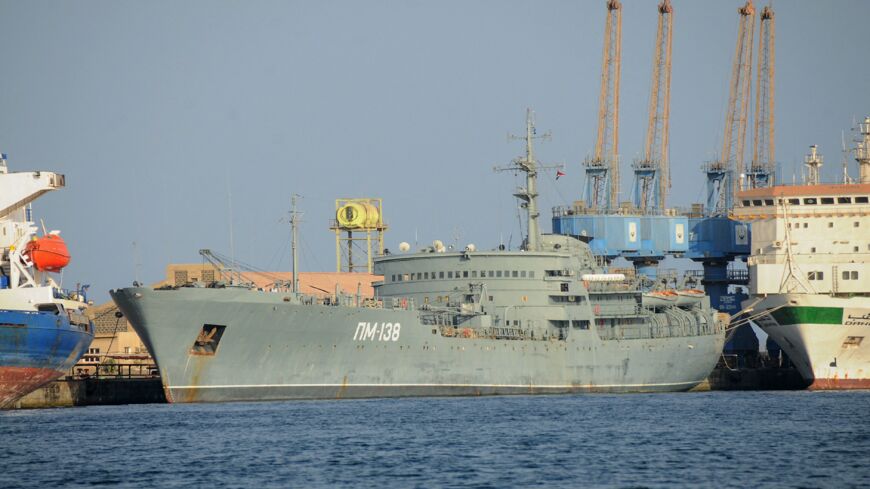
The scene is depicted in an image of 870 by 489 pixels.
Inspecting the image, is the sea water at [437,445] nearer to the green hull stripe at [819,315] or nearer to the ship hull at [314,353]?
the ship hull at [314,353]

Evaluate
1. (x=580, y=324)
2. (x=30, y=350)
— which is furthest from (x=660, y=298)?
(x=30, y=350)

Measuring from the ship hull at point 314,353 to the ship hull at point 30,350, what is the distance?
279 cm

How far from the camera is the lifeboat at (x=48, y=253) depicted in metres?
59.5

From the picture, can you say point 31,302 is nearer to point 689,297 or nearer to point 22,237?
point 22,237

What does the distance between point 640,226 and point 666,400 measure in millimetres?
29490

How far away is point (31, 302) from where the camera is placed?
182 feet

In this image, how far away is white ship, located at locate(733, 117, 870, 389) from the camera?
69.9 metres

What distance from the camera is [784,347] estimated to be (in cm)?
7306

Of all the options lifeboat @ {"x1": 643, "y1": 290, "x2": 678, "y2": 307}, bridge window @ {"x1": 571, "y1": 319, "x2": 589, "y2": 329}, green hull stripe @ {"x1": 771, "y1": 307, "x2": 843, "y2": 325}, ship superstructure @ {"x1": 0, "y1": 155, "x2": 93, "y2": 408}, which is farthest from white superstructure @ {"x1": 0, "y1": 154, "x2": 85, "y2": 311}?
green hull stripe @ {"x1": 771, "y1": 307, "x2": 843, "y2": 325}

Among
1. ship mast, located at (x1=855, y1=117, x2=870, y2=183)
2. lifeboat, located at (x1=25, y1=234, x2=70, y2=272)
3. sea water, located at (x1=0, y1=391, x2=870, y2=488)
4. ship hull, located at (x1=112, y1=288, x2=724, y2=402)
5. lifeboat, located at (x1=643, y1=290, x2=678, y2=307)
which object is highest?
ship mast, located at (x1=855, y1=117, x2=870, y2=183)

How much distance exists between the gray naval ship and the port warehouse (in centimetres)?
881

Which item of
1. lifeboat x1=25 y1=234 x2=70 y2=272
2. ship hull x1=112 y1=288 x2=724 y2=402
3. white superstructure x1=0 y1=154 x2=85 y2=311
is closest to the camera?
ship hull x1=112 y1=288 x2=724 y2=402

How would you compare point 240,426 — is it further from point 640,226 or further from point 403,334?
point 640,226

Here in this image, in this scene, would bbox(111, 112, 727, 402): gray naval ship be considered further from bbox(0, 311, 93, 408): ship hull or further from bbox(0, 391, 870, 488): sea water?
bbox(0, 311, 93, 408): ship hull
